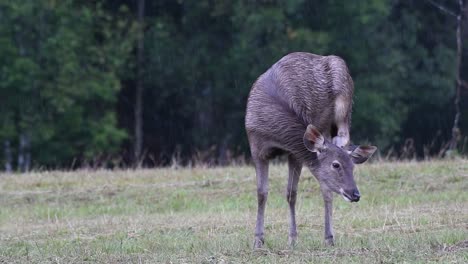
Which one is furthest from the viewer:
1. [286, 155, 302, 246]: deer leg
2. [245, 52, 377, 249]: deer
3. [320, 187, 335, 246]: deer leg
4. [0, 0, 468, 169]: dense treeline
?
[0, 0, 468, 169]: dense treeline

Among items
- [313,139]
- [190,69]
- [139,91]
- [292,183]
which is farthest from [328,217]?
[139,91]

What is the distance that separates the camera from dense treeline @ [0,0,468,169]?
3803 centimetres

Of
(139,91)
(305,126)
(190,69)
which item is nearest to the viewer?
(305,126)

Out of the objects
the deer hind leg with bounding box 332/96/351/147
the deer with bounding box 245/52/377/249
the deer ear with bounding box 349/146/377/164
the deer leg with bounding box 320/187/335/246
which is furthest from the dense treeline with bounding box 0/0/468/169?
the deer ear with bounding box 349/146/377/164

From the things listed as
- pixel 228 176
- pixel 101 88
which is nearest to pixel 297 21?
pixel 101 88

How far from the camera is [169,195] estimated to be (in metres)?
17.7

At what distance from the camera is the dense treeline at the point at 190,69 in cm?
3803

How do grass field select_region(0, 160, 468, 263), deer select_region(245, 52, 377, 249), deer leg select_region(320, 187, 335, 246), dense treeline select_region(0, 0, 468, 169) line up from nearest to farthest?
grass field select_region(0, 160, 468, 263) < deer select_region(245, 52, 377, 249) < deer leg select_region(320, 187, 335, 246) < dense treeline select_region(0, 0, 468, 169)

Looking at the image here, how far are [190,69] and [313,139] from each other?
2909 centimetres

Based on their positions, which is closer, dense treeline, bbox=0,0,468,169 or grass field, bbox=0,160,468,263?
grass field, bbox=0,160,468,263

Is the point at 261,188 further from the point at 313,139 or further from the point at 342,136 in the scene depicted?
the point at 342,136

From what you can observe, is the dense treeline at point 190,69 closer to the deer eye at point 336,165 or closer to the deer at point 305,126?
the deer at point 305,126

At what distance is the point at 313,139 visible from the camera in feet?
39.0

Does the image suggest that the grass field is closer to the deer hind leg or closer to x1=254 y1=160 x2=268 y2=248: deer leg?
x1=254 y1=160 x2=268 y2=248: deer leg
